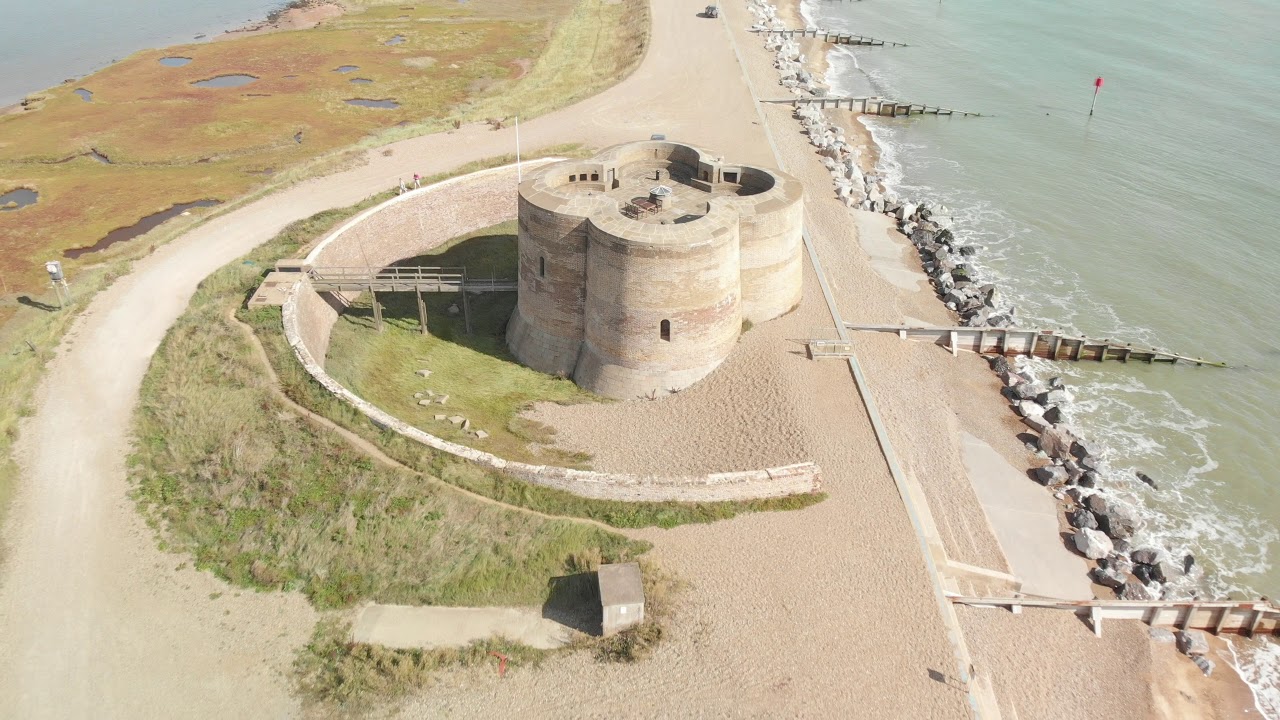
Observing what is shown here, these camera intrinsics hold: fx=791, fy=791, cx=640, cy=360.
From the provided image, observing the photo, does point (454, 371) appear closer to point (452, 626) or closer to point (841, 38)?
point (452, 626)

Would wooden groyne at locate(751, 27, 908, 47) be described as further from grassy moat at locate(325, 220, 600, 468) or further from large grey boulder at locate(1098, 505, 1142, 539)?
large grey boulder at locate(1098, 505, 1142, 539)

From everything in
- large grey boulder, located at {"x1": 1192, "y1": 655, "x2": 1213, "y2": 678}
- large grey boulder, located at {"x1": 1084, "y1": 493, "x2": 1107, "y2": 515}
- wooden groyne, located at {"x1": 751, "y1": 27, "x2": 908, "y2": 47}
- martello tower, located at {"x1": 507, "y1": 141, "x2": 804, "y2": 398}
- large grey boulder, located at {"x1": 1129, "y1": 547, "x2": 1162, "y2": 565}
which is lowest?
large grey boulder, located at {"x1": 1192, "y1": 655, "x2": 1213, "y2": 678}

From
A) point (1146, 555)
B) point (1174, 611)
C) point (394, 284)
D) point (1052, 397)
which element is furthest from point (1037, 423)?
point (394, 284)

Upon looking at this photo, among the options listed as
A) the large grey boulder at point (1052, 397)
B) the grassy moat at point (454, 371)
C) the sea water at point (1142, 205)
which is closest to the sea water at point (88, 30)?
the grassy moat at point (454, 371)

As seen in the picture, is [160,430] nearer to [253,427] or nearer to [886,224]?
[253,427]

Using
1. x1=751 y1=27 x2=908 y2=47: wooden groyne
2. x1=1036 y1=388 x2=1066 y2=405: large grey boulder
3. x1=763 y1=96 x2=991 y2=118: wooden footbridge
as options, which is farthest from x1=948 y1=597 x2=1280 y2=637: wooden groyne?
x1=751 y1=27 x2=908 y2=47: wooden groyne
